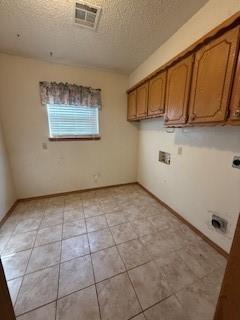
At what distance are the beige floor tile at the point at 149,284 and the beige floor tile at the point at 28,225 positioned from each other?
1.55m

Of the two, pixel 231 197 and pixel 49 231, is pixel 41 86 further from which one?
pixel 231 197

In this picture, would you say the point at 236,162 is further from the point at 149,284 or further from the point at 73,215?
the point at 73,215

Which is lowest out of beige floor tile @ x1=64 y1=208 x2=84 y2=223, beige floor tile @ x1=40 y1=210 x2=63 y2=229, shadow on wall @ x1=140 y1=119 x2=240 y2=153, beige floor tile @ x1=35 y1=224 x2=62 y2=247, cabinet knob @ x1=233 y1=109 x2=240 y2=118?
beige floor tile @ x1=35 y1=224 x2=62 y2=247

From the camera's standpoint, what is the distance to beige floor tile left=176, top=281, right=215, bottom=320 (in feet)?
3.56

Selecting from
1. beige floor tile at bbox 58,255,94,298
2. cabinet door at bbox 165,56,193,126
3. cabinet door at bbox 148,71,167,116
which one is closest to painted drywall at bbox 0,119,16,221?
beige floor tile at bbox 58,255,94,298

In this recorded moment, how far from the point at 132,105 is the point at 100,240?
2.53 metres

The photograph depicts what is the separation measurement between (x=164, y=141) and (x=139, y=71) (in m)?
1.51

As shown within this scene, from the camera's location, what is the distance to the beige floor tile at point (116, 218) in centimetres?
216

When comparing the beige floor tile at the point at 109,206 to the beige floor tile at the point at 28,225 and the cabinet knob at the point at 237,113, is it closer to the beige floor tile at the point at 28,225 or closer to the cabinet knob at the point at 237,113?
the beige floor tile at the point at 28,225

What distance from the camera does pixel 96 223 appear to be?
84.8 inches

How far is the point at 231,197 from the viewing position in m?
1.51

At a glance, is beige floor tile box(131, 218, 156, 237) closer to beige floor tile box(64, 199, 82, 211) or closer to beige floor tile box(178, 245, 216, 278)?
beige floor tile box(178, 245, 216, 278)

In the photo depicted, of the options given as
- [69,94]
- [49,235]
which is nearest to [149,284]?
[49,235]

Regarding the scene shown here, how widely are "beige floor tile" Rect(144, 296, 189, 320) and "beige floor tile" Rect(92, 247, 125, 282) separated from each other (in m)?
0.40
